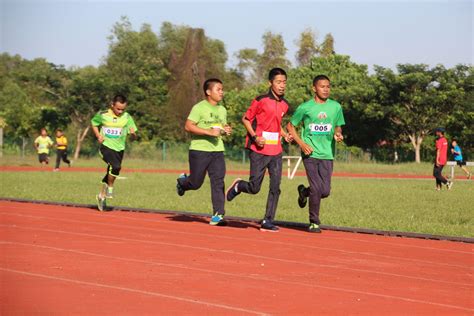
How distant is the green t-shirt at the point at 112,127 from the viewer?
16078mm

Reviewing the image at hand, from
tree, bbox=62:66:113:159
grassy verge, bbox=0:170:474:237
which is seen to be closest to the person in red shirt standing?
grassy verge, bbox=0:170:474:237

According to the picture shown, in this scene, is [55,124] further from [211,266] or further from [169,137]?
[211,266]

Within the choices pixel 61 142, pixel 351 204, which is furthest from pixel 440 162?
pixel 61 142

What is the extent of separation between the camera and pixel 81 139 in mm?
65125

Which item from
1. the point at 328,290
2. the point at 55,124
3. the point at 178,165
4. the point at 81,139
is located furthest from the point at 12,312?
the point at 55,124

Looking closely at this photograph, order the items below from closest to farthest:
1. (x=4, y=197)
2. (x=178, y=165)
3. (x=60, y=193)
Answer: (x=4, y=197) → (x=60, y=193) → (x=178, y=165)

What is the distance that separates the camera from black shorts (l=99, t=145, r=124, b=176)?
52.3 ft

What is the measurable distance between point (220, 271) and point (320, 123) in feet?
14.2

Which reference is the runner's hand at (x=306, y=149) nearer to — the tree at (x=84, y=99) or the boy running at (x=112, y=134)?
the boy running at (x=112, y=134)

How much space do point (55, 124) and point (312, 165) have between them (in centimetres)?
5871

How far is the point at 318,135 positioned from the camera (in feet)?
41.7

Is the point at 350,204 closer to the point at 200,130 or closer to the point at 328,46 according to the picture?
the point at 200,130

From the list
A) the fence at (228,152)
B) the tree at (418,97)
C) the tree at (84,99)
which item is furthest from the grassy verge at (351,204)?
the tree at (84,99)

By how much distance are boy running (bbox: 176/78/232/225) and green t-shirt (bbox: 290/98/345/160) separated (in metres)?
1.11
